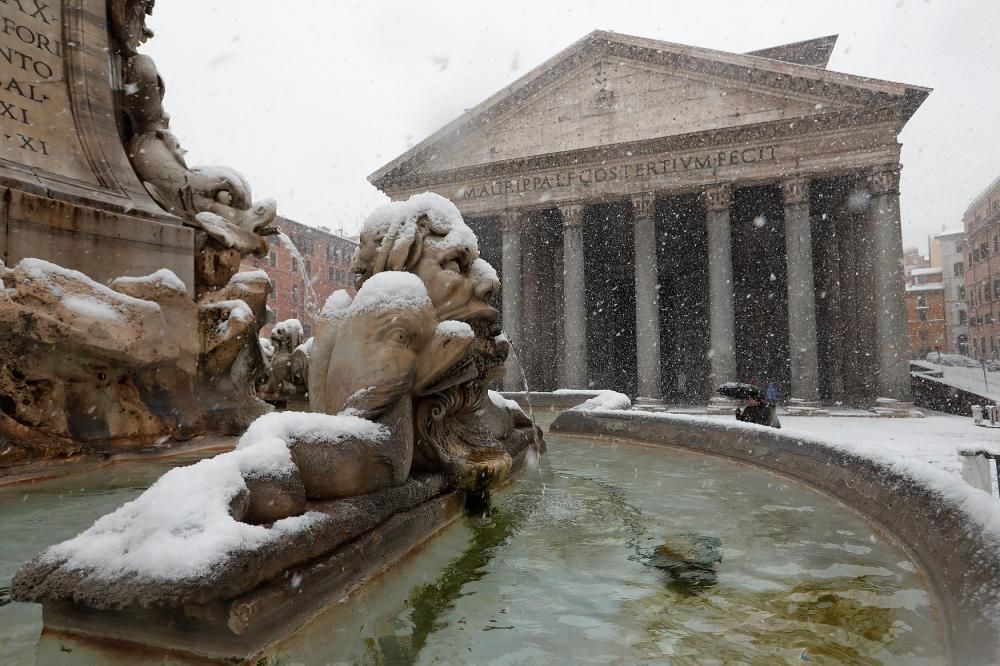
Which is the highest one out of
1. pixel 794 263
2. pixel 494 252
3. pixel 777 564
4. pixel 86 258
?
pixel 494 252

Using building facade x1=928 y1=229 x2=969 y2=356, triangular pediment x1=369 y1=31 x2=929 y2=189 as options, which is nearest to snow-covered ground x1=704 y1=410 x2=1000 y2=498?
triangular pediment x1=369 y1=31 x2=929 y2=189

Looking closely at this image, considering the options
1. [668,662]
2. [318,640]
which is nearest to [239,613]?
[318,640]

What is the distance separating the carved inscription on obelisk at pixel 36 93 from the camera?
3627 mm

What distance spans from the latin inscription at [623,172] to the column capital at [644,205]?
61 cm

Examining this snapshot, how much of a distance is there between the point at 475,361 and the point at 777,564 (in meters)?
1.61

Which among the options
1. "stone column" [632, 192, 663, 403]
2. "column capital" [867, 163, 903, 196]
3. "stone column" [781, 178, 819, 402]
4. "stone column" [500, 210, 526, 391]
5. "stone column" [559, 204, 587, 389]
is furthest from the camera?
"stone column" [500, 210, 526, 391]

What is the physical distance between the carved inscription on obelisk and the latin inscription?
18270 mm

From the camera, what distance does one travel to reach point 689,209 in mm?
23281

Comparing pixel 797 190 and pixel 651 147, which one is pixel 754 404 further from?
pixel 651 147

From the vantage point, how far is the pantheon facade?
1781cm

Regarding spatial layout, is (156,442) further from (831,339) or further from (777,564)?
(831,339)

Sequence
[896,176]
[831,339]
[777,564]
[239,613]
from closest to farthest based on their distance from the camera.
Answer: [239,613], [777,564], [896,176], [831,339]

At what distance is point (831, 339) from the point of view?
21.9 metres

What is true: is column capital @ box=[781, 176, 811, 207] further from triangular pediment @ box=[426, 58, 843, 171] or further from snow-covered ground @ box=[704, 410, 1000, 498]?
snow-covered ground @ box=[704, 410, 1000, 498]
